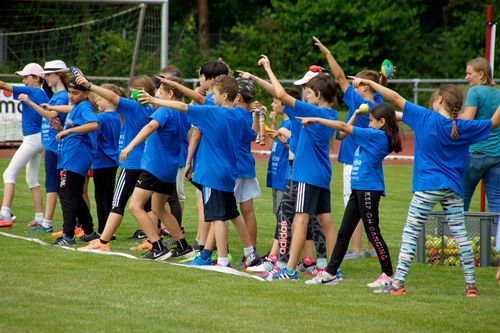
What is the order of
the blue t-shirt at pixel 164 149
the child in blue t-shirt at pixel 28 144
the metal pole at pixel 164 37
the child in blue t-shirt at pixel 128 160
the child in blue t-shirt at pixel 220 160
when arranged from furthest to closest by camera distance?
the metal pole at pixel 164 37, the child in blue t-shirt at pixel 28 144, the child in blue t-shirt at pixel 128 160, the blue t-shirt at pixel 164 149, the child in blue t-shirt at pixel 220 160

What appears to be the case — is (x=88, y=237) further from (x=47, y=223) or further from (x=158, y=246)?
(x=158, y=246)

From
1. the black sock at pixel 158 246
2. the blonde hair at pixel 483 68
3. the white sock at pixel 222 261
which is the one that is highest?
the blonde hair at pixel 483 68

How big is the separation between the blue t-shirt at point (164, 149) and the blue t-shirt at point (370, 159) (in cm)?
205

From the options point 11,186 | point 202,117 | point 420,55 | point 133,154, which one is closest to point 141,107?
point 133,154

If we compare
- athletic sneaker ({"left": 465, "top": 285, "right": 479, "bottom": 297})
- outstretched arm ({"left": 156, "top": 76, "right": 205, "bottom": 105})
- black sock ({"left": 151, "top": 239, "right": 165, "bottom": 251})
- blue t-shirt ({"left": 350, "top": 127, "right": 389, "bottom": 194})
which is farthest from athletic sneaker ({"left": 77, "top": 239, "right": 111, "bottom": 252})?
athletic sneaker ({"left": 465, "top": 285, "right": 479, "bottom": 297})

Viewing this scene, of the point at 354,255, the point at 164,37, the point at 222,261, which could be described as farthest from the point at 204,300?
the point at 164,37

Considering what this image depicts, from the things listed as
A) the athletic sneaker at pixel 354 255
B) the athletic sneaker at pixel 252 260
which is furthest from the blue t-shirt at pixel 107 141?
the athletic sneaker at pixel 354 255

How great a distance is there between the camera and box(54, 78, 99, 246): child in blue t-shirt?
34.6 ft

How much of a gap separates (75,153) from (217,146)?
2.48m

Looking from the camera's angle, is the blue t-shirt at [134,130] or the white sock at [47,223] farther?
the white sock at [47,223]

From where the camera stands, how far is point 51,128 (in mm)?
11438

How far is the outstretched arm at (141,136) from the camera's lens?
914cm

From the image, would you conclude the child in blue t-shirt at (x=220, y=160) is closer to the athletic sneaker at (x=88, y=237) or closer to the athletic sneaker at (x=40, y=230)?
A: the athletic sneaker at (x=88, y=237)

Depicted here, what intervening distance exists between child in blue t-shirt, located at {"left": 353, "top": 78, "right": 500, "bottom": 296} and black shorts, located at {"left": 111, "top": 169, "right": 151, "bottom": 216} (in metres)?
3.04
